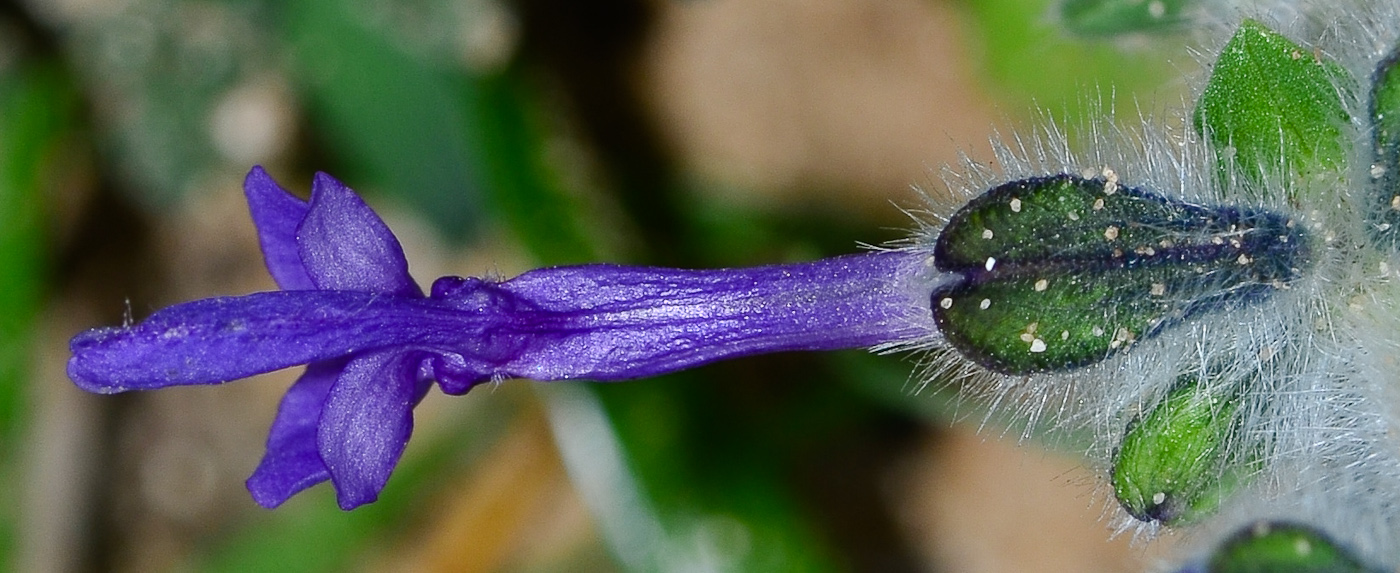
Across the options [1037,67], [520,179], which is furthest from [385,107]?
[1037,67]

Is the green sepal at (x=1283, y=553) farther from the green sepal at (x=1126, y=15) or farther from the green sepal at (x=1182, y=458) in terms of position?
the green sepal at (x=1126, y=15)

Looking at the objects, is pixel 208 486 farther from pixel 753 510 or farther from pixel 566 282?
pixel 566 282

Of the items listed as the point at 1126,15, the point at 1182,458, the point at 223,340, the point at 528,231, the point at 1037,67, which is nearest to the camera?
the point at 223,340

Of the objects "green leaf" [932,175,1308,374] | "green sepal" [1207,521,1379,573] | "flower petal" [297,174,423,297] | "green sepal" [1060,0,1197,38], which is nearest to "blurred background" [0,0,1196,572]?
"green sepal" [1060,0,1197,38]

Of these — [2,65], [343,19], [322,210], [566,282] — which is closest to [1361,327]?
[566,282]

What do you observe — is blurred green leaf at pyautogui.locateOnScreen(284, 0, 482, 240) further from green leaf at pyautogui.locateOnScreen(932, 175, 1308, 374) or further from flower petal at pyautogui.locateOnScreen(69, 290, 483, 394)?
green leaf at pyautogui.locateOnScreen(932, 175, 1308, 374)

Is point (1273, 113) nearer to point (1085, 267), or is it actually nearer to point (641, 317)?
point (1085, 267)
